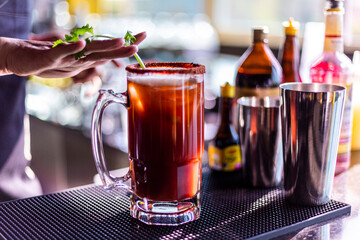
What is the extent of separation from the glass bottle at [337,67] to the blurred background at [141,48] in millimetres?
173

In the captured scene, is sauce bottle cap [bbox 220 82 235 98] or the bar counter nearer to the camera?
the bar counter

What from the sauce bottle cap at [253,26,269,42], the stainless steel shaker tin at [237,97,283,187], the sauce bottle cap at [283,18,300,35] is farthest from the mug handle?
the sauce bottle cap at [283,18,300,35]

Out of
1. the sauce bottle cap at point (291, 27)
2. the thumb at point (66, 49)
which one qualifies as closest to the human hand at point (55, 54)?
the thumb at point (66, 49)

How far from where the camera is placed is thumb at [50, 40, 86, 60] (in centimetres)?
85

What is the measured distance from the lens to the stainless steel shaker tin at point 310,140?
90 centimetres

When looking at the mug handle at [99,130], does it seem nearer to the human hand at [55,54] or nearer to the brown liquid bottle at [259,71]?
the human hand at [55,54]

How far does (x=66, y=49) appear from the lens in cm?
87

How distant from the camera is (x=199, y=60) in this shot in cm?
477

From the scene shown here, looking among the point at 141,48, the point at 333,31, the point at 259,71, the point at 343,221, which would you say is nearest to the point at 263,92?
the point at 259,71

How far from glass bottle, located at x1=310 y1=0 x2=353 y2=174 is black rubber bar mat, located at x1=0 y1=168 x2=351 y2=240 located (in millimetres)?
274

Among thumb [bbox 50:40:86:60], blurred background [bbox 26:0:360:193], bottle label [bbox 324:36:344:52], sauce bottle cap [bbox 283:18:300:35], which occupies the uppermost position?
sauce bottle cap [bbox 283:18:300:35]

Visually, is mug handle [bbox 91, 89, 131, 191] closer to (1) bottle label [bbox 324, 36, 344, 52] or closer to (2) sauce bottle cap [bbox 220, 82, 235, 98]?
(2) sauce bottle cap [bbox 220, 82, 235, 98]

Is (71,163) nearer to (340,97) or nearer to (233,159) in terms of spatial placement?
(233,159)

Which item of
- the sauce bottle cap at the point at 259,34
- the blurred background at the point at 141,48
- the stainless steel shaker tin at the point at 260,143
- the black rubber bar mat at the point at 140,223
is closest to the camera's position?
the black rubber bar mat at the point at 140,223
